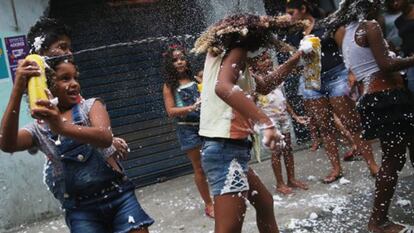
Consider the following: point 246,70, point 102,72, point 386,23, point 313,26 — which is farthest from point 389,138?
point 102,72

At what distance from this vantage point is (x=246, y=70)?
3.10 meters

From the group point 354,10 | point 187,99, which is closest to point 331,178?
point 187,99

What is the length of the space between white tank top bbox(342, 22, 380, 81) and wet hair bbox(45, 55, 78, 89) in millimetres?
2136

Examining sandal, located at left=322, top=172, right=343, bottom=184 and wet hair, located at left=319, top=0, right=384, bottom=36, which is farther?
sandal, located at left=322, top=172, right=343, bottom=184

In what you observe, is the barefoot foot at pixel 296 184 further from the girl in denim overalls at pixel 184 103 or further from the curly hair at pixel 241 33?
the curly hair at pixel 241 33

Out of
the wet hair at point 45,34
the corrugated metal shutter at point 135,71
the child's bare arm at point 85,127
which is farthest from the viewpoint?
the corrugated metal shutter at point 135,71

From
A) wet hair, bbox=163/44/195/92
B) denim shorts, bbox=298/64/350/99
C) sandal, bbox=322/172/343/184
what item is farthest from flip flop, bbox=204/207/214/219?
denim shorts, bbox=298/64/350/99

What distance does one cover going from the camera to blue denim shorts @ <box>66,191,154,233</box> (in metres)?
2.74

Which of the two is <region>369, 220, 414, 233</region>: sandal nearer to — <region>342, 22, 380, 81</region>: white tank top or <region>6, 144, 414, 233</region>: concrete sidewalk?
<region>6, 144, 414, 233</region>: concrete sidewalk

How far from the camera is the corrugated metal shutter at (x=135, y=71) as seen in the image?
6594 millimetres

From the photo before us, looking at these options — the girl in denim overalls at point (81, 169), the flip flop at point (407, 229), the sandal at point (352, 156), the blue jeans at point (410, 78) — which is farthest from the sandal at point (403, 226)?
the sandal at point (352, 156)

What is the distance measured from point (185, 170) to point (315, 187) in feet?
7.04

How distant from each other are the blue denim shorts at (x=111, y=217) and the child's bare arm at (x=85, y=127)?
1.15ft

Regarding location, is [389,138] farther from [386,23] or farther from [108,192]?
[108,192]
